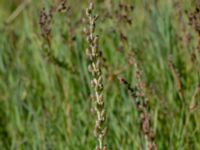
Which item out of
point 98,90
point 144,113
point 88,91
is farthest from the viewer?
point 88,91

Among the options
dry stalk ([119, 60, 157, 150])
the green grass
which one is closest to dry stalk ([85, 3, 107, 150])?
dry stalk ([119, 60, 157, 150])

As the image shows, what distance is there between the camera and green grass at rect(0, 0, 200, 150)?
2303 millimetres

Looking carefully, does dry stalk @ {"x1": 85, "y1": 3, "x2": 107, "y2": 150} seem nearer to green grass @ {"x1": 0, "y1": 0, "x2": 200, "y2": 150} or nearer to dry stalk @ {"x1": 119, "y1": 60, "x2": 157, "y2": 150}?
dry stalk @ {"x1": 119, "y1": 60, "x2": 157, "y2": 150}

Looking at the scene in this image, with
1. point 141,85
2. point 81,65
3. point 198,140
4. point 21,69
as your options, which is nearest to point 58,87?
point 81,65

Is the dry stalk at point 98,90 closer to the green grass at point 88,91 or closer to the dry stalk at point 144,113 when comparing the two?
the dry stalk at point 144,113

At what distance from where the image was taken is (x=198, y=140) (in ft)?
7.18

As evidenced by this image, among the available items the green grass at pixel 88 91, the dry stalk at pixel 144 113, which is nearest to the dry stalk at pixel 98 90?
the dry stalk at pixel 144 113

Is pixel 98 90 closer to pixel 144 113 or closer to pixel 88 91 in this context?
pixel 144 113

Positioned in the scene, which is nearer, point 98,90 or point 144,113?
point 98,90

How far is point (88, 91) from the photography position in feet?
8.54

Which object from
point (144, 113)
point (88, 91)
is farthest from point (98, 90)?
point (88, 91)

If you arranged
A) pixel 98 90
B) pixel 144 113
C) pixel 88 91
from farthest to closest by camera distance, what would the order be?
pixel 88 91, pixel 144 113, pixel 98 90

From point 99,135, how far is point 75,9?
2.81m

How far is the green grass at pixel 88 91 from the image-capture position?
230 cm
